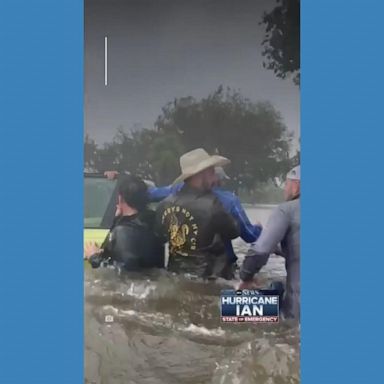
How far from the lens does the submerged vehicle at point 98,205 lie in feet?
8.76

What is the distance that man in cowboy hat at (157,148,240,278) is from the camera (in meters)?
2.66

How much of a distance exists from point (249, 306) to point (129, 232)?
1.93ft

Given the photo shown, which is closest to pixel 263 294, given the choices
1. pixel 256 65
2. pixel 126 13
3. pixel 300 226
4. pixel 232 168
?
pixel 300 226

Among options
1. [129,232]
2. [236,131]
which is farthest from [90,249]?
[236,131]

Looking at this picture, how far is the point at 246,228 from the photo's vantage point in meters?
2.65

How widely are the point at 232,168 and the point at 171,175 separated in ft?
0.84

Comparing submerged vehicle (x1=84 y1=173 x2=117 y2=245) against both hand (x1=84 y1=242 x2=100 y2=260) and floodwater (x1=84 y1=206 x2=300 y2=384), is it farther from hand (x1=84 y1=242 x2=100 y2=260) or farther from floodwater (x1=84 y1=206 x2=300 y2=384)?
floodwater (x1=84 y1=206 x2=300 y2=384)

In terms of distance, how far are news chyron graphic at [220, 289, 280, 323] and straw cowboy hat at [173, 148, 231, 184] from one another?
20.3 inches

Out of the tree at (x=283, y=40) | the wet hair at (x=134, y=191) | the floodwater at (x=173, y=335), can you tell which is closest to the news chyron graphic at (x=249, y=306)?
the floodwater at (x=173, y=335)

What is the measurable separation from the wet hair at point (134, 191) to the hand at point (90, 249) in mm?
228

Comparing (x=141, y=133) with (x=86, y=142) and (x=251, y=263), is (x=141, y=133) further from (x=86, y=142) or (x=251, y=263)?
(x=251, y=263)

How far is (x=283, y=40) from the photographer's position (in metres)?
2.63

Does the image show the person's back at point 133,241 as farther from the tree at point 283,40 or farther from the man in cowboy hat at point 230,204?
the tree at point 283,40

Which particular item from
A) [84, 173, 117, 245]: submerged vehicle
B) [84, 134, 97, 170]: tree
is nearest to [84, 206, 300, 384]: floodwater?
[84, 173, 117, 245]: submerged vehicle
